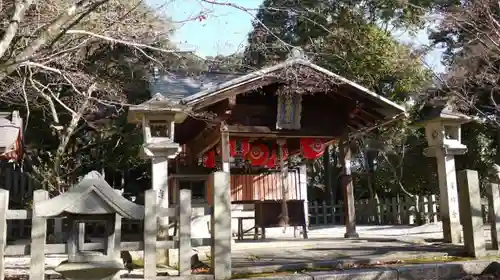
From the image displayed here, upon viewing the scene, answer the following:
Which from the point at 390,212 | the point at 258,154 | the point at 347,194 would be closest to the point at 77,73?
the point at 258,154

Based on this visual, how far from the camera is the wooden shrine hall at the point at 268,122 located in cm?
1025

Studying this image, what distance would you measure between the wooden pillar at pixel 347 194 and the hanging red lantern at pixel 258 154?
86.6 inches

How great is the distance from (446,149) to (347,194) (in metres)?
2.79

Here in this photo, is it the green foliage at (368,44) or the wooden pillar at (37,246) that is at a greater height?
the green foliage at (368,44)

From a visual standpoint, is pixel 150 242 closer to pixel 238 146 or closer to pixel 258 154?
pixel 238 146

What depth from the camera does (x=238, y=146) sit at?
1187cm

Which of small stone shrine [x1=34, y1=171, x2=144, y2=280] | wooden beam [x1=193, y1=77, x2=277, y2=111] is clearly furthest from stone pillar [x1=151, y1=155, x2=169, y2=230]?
small stone shrine [x1=34, y1=171, x2=144, y2=280]

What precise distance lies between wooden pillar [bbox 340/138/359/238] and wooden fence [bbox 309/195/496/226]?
5579mm

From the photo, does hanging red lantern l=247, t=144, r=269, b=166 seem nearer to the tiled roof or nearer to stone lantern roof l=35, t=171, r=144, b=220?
the tiled roof

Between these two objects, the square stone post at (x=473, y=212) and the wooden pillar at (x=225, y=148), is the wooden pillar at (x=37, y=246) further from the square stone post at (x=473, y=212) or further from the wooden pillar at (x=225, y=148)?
the square stone post at (x=473, y=212)

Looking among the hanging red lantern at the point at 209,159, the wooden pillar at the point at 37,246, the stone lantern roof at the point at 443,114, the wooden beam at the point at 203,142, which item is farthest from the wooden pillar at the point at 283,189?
the wooden pillar at the point at 37,246

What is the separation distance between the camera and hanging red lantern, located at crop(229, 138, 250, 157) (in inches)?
460

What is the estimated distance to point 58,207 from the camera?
5191 mm

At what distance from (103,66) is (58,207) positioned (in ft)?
39.4
